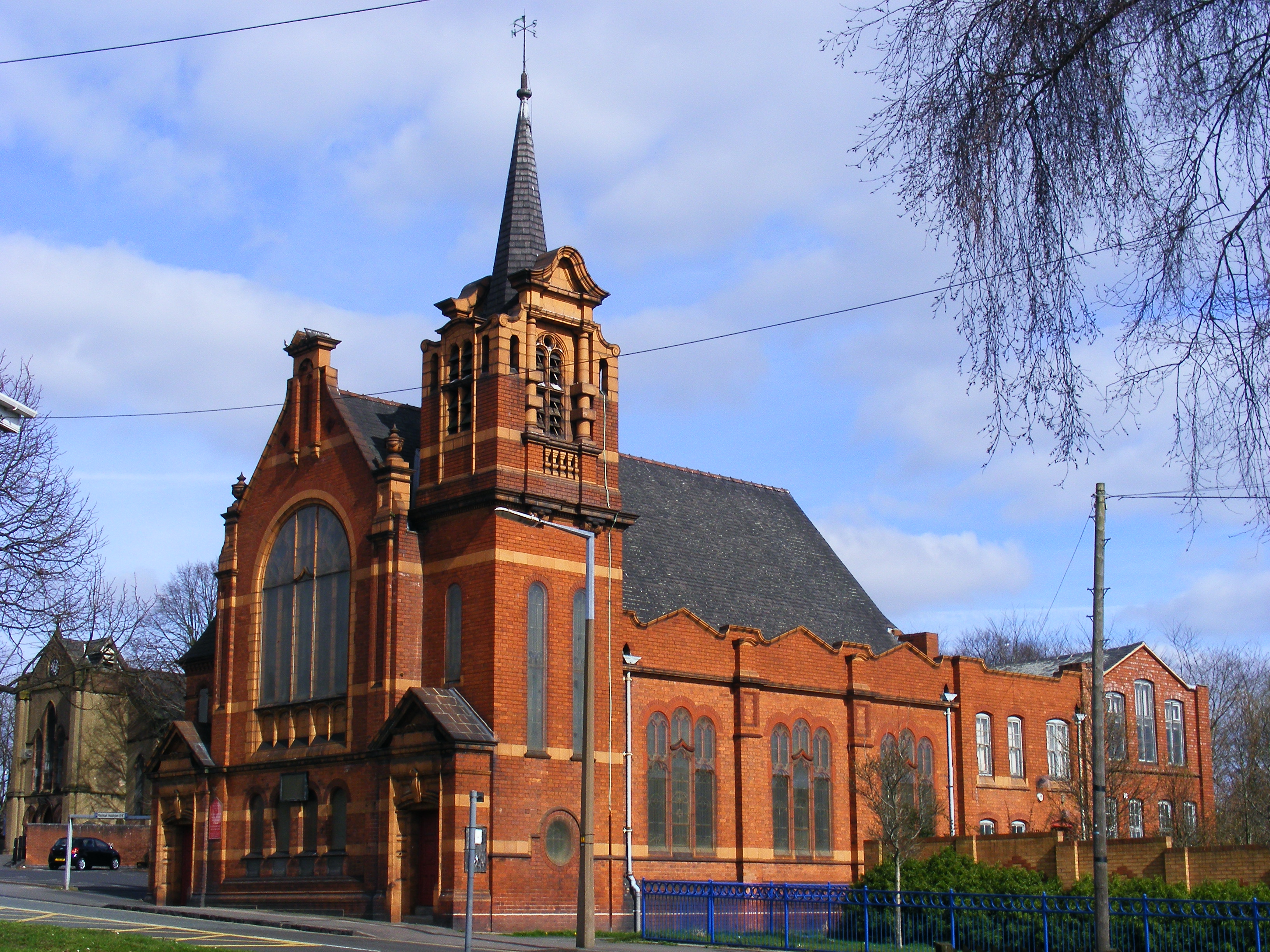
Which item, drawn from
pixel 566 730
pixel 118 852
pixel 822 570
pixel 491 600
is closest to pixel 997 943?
pixel 566 730

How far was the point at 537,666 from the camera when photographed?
107 ft

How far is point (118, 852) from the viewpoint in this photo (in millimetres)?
66000

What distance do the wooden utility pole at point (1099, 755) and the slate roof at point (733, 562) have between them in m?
13.5

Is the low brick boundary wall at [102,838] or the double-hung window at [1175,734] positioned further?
the low brick boundary wall at [102,838]

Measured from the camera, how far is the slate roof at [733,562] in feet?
127

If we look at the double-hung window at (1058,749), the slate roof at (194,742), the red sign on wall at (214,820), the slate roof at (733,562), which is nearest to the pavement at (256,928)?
the red sign on wall at (214,820)

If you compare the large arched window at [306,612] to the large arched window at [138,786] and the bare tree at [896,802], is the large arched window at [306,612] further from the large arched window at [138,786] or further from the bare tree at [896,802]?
the large arched window at [138,786]

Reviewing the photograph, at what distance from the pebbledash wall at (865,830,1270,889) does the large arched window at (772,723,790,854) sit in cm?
292

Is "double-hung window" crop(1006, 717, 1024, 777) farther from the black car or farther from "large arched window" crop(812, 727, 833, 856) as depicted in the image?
the black car

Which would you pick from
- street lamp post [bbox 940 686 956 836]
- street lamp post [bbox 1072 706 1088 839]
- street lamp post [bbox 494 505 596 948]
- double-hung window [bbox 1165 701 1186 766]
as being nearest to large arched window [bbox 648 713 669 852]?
street lamp post [bbox 494 505 596 948]

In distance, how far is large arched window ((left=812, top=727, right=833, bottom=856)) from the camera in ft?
126

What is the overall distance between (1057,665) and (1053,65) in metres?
45.9

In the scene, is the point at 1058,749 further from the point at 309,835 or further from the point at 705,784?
the point at 309,835

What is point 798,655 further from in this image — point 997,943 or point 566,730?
point 997,943
